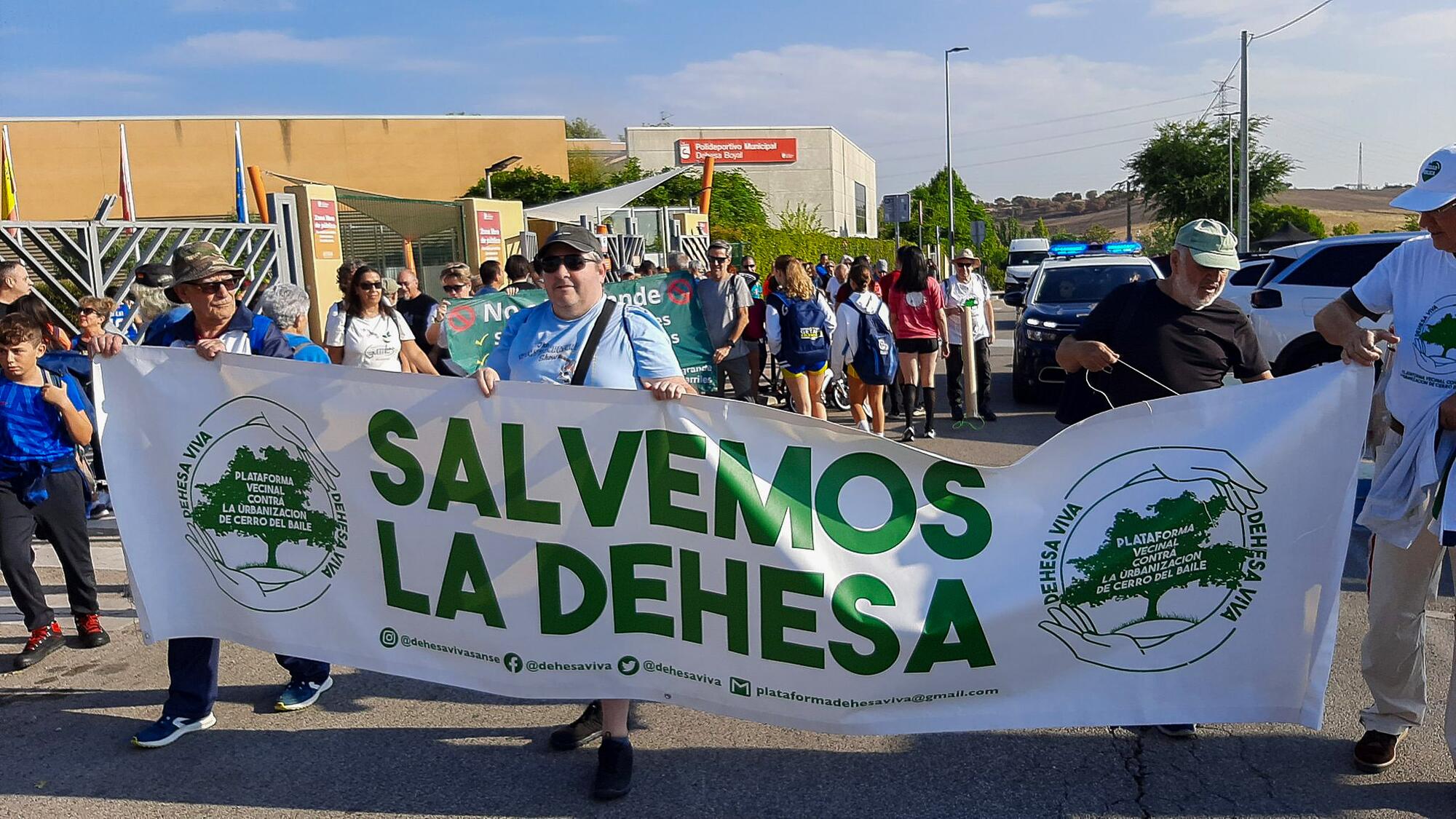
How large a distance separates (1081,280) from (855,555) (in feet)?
36.9

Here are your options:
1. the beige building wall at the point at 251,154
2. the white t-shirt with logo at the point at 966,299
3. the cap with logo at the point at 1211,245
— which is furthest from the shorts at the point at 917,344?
the beige building wall at the point at 251,154

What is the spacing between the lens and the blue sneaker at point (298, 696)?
181 inches

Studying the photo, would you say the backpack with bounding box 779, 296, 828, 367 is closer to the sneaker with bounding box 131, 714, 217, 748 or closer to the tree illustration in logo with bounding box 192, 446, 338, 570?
the tree illustration in logo with bounding box 192, 446, 338, 570

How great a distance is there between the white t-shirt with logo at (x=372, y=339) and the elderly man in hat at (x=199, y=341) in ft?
7.41

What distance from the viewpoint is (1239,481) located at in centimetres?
356

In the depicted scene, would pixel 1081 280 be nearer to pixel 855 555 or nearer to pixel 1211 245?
pixel 1211 245

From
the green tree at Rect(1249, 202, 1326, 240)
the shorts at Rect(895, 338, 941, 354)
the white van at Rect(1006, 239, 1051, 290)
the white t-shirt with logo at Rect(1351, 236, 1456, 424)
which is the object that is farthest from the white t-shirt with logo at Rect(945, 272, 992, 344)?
the green tree at Rect(1249, 202, 1326, 240)

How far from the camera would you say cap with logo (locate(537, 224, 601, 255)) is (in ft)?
12.9

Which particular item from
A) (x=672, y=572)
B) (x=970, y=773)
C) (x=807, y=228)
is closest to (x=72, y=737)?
(x=672, y=572)

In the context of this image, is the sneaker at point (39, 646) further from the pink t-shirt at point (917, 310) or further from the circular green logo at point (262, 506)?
the pink t-shirt at point (917, 310)

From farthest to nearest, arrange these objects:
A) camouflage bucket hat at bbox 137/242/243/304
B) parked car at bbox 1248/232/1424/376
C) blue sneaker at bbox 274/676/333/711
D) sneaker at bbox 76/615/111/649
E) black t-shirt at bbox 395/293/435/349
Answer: parked car at bbox 1248/232/1424/376 → black t-shirt at bbox 395/293/435/349 → sneaker at bbox 76/615/111/649 → blue sneaker at bbox 274/676/333/711 → camouflage bucket hat at bbox 137/242/243/304

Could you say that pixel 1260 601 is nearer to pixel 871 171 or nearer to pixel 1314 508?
pixel 1314 508

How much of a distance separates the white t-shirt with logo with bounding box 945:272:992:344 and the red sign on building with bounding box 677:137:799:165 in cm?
5655

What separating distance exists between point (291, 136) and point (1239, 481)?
55240mm
